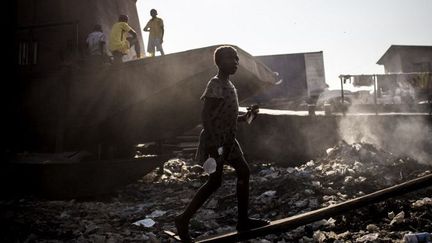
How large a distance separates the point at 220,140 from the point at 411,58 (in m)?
26.8

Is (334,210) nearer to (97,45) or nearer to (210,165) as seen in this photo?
(210,165)

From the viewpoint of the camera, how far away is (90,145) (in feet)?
23.1

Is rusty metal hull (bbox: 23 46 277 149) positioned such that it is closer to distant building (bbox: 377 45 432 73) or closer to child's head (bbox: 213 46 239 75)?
child's head (bbox: 213 46 239 75)

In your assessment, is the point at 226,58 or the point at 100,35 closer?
the point at 226,58

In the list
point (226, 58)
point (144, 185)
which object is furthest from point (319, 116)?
point (226, 58)

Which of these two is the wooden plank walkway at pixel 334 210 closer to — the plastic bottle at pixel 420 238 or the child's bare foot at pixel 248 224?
the child's bare foot at pixel 248 224

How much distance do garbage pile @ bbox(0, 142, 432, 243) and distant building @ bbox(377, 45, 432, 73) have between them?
21407 millimetres


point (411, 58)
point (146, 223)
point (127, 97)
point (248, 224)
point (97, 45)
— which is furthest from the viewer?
point (411, 58)

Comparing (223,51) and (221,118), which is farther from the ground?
(223,51)

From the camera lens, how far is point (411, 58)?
973 inches

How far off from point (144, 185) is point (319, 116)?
15.3 feet

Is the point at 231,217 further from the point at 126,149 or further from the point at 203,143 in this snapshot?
the point at 126,149

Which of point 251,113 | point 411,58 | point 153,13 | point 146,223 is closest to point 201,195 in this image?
point 251,113

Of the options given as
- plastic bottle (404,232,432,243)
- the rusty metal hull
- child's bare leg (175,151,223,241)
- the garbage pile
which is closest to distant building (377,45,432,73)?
the garbage pile
